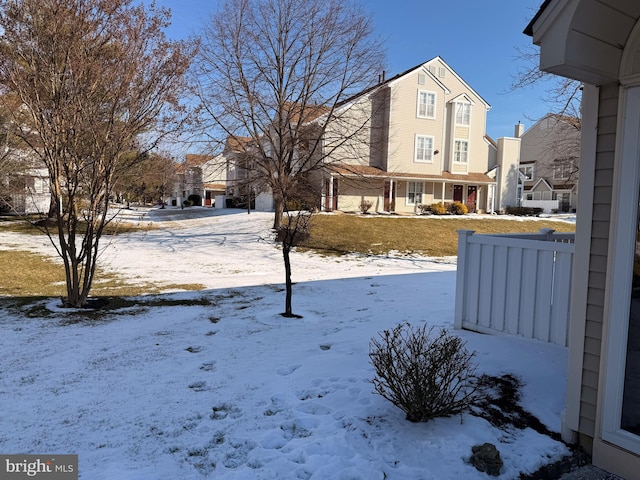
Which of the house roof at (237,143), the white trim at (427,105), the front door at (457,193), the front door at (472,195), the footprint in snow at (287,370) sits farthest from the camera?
the front door at (472,195)

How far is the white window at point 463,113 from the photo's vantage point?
2802 cm

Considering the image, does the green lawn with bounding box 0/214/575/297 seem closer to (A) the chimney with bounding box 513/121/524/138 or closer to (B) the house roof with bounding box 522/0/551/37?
(B) the house roof with bounding box 522/0/551/37

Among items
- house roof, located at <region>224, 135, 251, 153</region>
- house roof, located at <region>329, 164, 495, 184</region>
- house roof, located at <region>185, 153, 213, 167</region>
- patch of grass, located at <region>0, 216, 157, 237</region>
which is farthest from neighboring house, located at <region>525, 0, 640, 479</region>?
house roof, located at <region>329, 164, 495, 184</region>

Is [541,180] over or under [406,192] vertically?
over

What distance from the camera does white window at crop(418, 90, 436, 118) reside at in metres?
26.8

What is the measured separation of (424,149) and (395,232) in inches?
409

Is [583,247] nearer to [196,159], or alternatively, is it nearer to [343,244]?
[343,244]

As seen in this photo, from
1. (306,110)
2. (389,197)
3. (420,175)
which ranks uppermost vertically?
(306,110)

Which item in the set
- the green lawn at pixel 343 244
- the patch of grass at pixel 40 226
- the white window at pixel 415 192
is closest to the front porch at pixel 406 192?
the white window at pixel 415 192

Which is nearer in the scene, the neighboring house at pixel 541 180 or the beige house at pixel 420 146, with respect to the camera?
the beige house at pixel 420 146

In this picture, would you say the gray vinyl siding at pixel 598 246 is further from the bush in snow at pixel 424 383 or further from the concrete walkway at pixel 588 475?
the bush in snow at pixel 424 383

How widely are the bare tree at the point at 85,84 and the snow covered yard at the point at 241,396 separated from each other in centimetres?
234

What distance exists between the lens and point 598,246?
273 centimetres

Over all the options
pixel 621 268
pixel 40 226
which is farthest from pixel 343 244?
pixel 621 268
